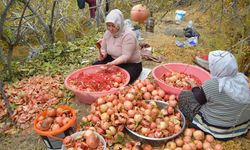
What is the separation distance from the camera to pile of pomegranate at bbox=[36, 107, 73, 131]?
2.24m

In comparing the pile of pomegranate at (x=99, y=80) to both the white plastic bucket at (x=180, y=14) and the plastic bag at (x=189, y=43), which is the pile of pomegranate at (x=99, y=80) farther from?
the white plastic bucket at (x=180, y=14)

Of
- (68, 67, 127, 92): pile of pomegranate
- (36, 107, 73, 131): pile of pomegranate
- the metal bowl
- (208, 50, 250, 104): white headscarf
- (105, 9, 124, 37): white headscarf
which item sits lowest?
the metal bowl

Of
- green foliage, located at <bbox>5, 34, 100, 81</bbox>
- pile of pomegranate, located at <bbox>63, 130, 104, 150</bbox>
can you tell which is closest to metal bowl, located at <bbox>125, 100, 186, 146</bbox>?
pile of pomegranate, located at <bbox>63, 130, 104, 150</bbox>

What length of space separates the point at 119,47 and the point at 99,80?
1.91 ft

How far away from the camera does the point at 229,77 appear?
221 cm

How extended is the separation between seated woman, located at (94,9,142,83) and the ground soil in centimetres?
54

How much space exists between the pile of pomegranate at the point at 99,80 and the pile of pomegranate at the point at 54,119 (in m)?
0.61

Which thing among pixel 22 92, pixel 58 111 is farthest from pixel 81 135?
pixel 22 92

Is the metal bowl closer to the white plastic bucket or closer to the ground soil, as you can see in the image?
the ground soil

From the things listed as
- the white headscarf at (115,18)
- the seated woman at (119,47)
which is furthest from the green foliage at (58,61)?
the white headscarf at (115,18)

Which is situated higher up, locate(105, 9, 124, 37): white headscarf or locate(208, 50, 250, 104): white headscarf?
locate(105, 9, 124, 37): white headscarf

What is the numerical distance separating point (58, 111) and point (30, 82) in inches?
56.8

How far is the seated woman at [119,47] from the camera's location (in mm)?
3184

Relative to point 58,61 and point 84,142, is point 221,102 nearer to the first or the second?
point 84,142
